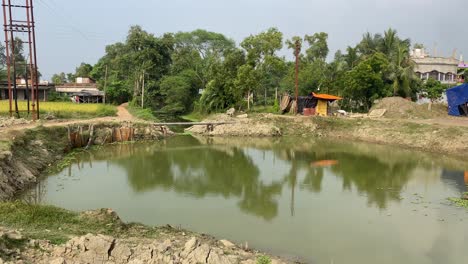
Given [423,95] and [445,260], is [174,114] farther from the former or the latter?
[445,260]

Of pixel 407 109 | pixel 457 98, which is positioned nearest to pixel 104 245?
pixel 407 109

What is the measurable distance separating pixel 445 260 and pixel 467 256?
2.13 feet

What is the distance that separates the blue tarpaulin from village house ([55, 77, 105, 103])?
3240 centimetres

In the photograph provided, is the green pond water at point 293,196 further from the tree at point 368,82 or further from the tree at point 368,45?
the tree at point 368,45

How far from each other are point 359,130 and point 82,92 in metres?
31.5

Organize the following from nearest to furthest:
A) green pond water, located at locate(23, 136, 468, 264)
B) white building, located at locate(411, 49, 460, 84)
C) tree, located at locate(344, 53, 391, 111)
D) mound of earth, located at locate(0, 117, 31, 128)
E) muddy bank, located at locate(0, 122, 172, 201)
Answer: green pond water, located at locate(23, 136, 468, 264), muddy bank, located at locate(0, 122, 172, 201), mound of earth, located at locate(0, 117, 31, 128), tree, located at locate(344, 53, 391, 111), white building, located at locate(411, 49, 460, 84)

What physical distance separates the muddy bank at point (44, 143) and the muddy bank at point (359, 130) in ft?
18.7

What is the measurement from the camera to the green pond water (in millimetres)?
9484

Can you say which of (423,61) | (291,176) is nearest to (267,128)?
(291,176)

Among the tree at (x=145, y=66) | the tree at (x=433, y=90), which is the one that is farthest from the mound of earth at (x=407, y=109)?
the tree at (x=145, y=66)

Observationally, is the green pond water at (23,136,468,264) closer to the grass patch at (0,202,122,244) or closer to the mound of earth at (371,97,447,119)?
the grass patch at (0,202,122,244)

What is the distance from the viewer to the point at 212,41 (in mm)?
57219

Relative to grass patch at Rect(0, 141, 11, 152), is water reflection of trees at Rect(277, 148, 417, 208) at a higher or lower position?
lower

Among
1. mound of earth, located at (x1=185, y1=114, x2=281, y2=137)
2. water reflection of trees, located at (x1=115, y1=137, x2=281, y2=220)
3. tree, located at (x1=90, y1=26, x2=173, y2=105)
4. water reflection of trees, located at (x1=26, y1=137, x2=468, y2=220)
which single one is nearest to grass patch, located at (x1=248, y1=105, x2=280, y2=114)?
mound of earth, located at (x1=185, y1=114, x2=281, y2=137)
